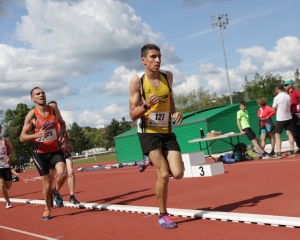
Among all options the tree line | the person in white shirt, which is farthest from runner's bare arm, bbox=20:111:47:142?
the tree line

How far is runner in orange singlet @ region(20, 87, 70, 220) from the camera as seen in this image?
789 cm

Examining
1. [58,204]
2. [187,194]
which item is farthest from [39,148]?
[187,194]

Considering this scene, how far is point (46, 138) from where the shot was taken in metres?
8.09

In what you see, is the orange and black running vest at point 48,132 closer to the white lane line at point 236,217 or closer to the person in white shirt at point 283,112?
the white lane line at point 236,217

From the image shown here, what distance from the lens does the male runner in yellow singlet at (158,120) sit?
18.9 feet

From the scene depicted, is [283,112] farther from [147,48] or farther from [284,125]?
[147,48]

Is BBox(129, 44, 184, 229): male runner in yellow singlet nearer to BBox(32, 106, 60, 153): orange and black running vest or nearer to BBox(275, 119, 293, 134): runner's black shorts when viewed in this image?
BBox(32, 106, 60, 153): orange and black running vest

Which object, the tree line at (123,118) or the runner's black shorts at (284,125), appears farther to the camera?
the tree line at (123,118)

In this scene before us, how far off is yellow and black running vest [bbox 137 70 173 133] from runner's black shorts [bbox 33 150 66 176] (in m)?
2.73

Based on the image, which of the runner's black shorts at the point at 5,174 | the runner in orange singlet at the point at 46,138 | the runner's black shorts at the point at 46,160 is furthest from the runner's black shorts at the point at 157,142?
the runner's black shorts at the point at 5,174

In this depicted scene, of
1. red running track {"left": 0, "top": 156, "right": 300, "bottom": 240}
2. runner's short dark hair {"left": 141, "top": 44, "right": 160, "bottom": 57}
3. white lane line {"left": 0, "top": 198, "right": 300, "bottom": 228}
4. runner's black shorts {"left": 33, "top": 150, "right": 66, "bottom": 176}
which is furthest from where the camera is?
runner's black shorts {"left": 33, "top": 150, "right": 66, "bottom": 176}

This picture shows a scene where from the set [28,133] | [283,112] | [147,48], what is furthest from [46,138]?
[283,112]

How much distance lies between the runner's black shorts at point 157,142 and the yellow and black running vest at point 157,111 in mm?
53

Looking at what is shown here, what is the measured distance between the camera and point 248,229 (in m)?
5.07
